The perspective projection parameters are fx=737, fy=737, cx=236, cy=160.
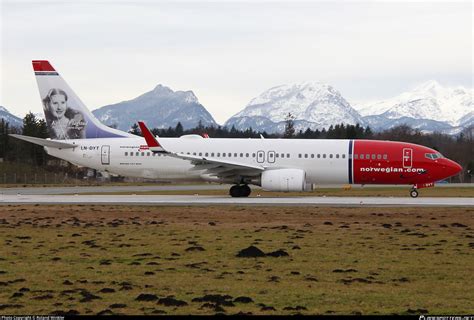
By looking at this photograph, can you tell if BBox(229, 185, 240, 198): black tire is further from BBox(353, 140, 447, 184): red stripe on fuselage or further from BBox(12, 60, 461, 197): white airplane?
BBox(353, 140, 447, 184): red stripe on fuselage

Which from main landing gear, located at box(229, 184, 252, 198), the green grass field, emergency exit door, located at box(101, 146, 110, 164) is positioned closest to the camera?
the green grass field

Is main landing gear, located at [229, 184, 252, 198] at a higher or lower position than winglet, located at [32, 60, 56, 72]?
lower

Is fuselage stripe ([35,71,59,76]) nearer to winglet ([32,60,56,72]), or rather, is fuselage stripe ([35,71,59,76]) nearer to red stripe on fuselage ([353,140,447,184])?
winglet ([32,60,56,72])

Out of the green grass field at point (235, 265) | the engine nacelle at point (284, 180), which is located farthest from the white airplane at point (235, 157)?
the green grass field at point (235, 265)

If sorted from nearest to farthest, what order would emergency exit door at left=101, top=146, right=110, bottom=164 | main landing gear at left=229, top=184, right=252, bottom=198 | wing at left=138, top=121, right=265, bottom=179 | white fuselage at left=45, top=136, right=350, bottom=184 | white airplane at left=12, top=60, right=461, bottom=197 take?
wing at left=138, top=121, right=265, bottom=179, white airplane at left=12, top=60, right=461, bottom=197, white fuselage at left=45, top=136, right=350, bottom=184, main landing gear at left=229, top=184, right=252, bottom=198, emergency exit door at left=101, top=146, right=110, bottom=164

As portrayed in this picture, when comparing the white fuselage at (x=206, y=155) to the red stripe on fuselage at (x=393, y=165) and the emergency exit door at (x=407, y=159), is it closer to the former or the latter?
the red stripe on fuselage at (x=393, y=165)

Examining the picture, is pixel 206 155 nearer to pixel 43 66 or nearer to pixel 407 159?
pixel 407 159

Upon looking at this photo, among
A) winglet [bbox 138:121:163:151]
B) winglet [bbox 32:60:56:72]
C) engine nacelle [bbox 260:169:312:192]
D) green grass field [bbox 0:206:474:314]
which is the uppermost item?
winglet [bbox 32:60:56:72]

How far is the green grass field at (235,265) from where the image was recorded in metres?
12.5

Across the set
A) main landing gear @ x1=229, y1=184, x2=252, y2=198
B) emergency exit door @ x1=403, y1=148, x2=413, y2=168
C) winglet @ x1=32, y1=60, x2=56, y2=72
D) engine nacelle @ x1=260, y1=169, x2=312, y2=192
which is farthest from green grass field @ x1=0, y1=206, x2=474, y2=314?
winglet @ x1=32, y1=60, x2=56, y2=72

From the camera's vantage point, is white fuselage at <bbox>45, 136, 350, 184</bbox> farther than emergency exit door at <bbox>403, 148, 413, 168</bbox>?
Yes

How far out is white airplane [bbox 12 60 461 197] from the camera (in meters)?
40.7

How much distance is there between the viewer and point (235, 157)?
42062 mm

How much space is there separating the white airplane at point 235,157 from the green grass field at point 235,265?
12070mm
